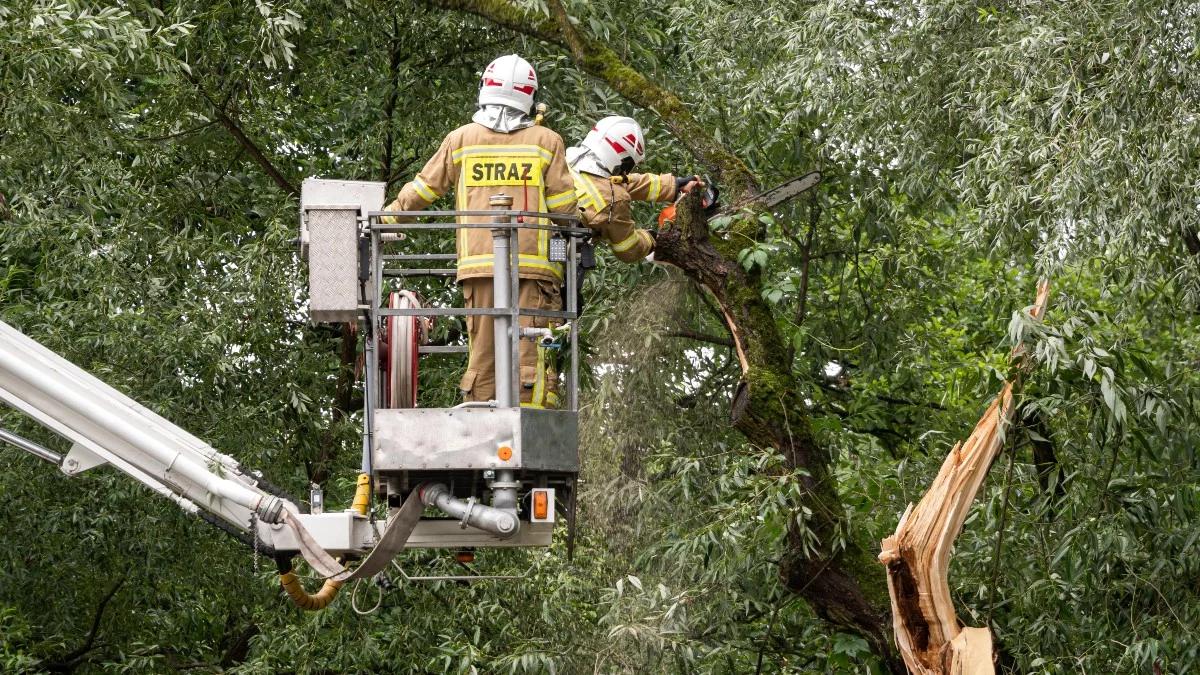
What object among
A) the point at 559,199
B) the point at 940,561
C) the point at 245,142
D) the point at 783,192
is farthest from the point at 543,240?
the point at 245,142

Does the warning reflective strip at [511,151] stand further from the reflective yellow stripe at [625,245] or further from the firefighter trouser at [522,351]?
the reflective yellow stripe at [625,245]

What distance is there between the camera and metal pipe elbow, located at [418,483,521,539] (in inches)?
281

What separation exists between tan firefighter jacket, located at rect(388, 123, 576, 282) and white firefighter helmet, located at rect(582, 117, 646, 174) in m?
0.97

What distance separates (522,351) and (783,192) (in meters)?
3.01

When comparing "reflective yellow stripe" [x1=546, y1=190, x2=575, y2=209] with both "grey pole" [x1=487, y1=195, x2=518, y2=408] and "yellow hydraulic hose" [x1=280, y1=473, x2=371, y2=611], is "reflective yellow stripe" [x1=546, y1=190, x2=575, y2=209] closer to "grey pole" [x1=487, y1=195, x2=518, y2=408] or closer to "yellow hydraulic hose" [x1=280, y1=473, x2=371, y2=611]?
"grey pole" [x1=487, y1=195, x2=518, y2=408]

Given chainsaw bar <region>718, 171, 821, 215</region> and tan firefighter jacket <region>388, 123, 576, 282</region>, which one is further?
chainsaw bar <region>718, 171, 821, 215</region>

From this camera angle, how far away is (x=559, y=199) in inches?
307

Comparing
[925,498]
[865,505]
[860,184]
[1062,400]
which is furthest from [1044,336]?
[860,184]

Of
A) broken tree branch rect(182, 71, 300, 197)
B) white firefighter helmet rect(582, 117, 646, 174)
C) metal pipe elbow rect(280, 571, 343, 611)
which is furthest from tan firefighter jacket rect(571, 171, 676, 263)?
broken tree branch rect(182, 71, 300, 197)

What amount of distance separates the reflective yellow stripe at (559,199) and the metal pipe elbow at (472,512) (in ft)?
4.29

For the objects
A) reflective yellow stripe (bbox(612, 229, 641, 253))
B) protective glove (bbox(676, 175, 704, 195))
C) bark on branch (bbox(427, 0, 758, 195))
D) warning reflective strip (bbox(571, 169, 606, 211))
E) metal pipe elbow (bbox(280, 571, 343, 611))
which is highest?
bark on branch (bbox(427, 0, 758, 195))

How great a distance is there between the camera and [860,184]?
1184 centimetres

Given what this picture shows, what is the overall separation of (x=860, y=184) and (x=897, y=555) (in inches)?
144

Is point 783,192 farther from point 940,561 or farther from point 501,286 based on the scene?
point 501,286
